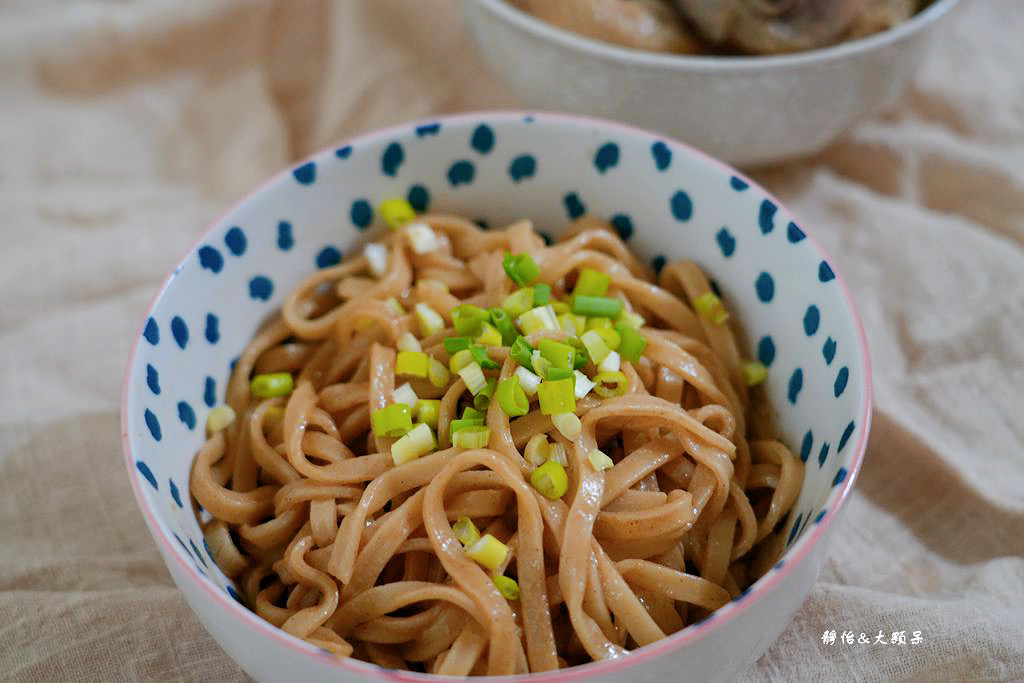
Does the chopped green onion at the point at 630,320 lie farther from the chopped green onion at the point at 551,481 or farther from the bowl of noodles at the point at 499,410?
the chopped green onion at the point at 551,481

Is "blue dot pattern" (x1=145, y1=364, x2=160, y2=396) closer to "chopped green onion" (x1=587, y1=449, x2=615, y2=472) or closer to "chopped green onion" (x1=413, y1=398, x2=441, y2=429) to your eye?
"chopped green onion" (x1=413, y1=398, x2=441, y2=429)

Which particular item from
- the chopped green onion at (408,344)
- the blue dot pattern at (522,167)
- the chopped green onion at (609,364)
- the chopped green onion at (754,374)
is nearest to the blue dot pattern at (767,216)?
the chopped green onion at (754,374)

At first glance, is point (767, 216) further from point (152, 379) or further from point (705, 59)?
point (152, 379)

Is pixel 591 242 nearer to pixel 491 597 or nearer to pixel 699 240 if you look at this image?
pixel 699 240

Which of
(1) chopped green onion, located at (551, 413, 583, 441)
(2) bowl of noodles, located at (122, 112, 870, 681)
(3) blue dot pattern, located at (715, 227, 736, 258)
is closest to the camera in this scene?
(2) bowl of noodles, located at (122, 112, 870, 681)

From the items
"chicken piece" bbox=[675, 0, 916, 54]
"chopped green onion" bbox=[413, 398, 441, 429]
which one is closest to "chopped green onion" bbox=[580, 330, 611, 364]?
"chopped green onion" bbox=[413, 398, 441, 429]

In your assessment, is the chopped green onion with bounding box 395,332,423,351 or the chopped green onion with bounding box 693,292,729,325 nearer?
the chopped green onion with bounding box 395,332,423,351

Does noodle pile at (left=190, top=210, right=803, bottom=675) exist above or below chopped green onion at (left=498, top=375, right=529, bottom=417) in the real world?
below
